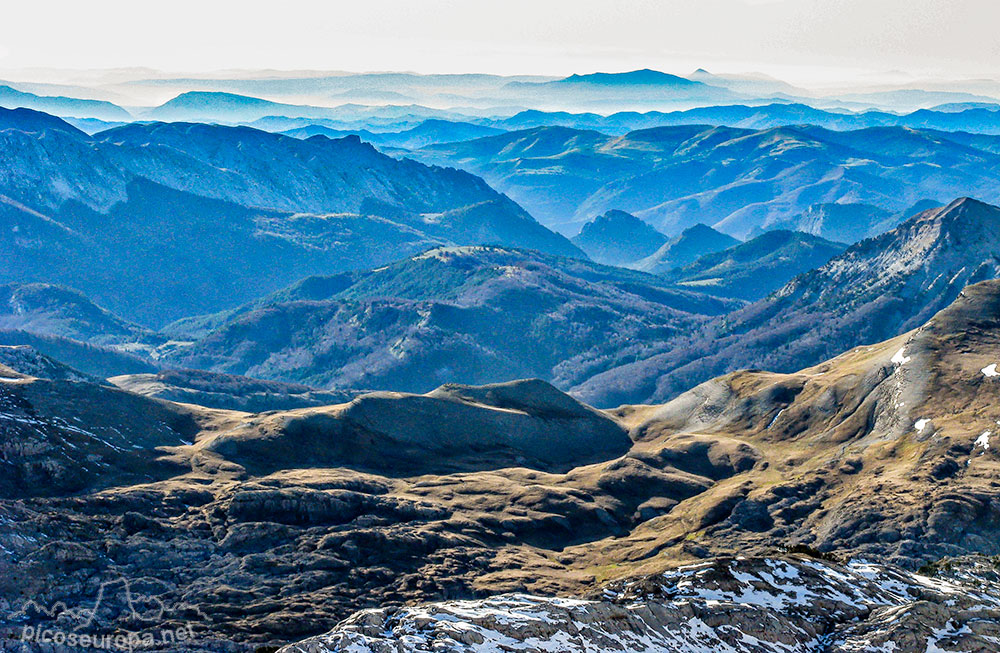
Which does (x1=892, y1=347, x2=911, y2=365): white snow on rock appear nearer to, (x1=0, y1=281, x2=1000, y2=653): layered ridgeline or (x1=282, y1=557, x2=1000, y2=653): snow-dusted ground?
(x1=0, y1=281, x2=1000, y2=653): layered ridgeline

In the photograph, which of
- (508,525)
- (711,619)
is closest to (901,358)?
(508,525)

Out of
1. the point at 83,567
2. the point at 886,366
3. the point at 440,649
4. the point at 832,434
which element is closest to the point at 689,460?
the point at 832,434

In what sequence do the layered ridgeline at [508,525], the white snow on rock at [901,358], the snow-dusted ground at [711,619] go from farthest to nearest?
the white snow on rock at [901,358] → the layered ridgeline at [508,525] → the snow-dusted ground at [711,619]

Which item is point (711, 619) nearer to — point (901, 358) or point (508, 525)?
point (508, 525)

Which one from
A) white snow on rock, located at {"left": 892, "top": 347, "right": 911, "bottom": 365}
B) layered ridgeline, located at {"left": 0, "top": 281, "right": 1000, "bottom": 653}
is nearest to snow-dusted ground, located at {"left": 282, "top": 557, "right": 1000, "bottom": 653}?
layered ridgeline, located at {"left": 0, "top": 281, "right": 1000, "bottom": 653}

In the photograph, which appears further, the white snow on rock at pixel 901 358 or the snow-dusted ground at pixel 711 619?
the white snow on rock at pixel 901 358

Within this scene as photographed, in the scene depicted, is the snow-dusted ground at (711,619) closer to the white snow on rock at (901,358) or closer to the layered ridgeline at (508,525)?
the layered ridgeline at (508,525)

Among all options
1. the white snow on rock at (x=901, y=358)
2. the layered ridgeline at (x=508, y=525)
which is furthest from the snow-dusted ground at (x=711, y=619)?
Result: the white snow on rock at (x=901, y=358)
